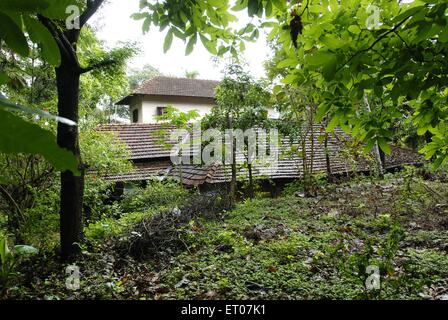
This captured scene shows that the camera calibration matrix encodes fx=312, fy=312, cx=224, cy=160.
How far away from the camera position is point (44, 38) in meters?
0.73

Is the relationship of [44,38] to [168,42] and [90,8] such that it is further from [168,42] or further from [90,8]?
[90,8]

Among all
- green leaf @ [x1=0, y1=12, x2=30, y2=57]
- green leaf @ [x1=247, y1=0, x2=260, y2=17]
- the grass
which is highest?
green leaf @ [x1=247, y1=0, x2=260, y2=17]

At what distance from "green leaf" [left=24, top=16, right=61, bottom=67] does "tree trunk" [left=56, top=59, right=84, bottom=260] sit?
2932 millimetres

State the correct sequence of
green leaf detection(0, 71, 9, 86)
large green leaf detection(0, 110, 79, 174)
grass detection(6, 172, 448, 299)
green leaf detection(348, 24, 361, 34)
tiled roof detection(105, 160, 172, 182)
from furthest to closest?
tiled roof detection(105, 160, 172, 182), grass detection(6, 172, 448, 299), green leaf detection(348, 24, 361, 34), green leaf detection(0, 71, 9, 86), large green leaf detection(0, 110, 79, 174)

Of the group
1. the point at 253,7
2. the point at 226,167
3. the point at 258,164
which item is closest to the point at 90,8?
the point at 253,7

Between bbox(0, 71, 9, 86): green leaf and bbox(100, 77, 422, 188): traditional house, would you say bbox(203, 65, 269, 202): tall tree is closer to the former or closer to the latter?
bbox(100, 77, 422, 188): traditional house

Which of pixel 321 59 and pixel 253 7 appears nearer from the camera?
→ pixel 321 59

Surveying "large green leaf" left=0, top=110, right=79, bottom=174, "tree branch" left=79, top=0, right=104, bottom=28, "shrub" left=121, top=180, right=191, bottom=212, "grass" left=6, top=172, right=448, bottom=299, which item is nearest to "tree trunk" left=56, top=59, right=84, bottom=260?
"grass" left=6, top=172, right=448, bottom=299

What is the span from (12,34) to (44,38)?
0.10 m

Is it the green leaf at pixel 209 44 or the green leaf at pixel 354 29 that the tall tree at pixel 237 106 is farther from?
the green leaf at pixel 354 29

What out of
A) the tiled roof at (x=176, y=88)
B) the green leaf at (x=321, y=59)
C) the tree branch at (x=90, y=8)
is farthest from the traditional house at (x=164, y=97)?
the green leaf at (x=321, y=59)

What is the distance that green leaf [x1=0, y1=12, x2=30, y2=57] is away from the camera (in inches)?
24.1

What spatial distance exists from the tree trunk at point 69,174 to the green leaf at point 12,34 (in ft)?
9.86

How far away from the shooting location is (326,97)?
2039 mm
